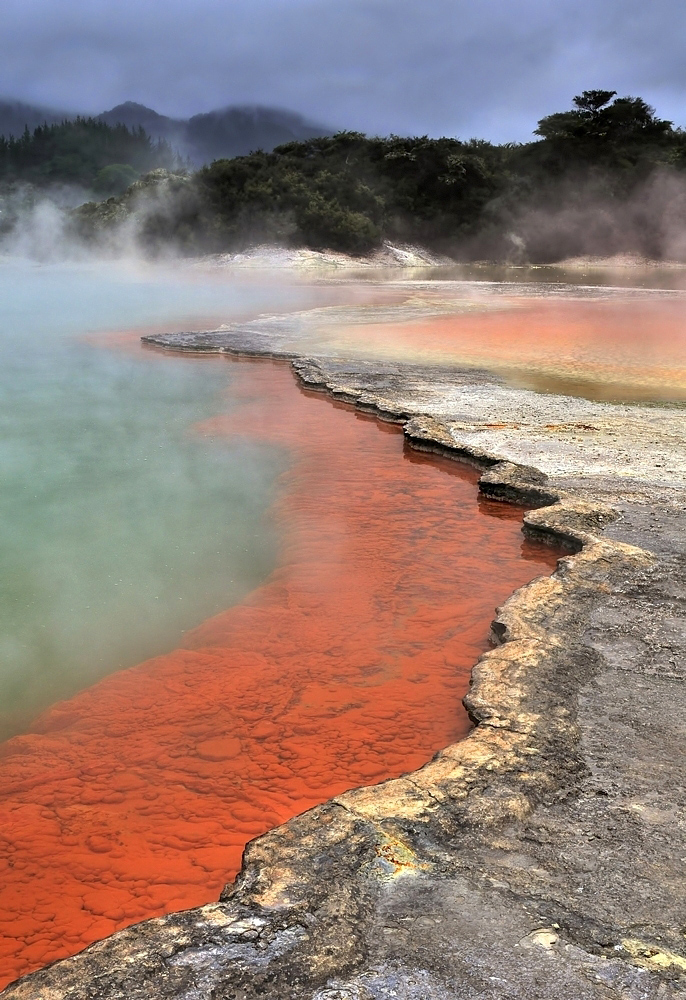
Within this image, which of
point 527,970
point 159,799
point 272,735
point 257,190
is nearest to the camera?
point 527,970

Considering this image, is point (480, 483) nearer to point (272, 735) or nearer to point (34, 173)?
point (272, 735)

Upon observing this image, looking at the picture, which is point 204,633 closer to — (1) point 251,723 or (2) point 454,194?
(1) point 251,723

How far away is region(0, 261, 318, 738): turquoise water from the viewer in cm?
402

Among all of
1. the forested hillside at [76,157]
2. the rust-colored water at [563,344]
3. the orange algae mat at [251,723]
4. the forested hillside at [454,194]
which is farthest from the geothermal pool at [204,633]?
the forested hillside at [76,157]

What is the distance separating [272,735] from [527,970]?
4.99ft

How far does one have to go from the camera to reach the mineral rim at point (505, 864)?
1867 mm

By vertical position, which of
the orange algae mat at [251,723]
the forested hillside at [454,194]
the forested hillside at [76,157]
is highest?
the forested hillside at [76,157]

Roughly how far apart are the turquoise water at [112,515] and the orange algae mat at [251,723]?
9.0 inches

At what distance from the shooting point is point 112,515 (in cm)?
554

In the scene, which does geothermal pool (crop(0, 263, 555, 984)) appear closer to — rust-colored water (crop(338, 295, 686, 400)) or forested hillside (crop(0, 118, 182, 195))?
rust-colored water (crop(338, 295, 686, 400))

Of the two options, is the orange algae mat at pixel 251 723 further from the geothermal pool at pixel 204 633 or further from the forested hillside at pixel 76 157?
the forested hillside at pixel 76 157

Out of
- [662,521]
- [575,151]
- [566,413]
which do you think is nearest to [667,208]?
[575,151]

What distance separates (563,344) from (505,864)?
10592mm

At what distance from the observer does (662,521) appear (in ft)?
15.7
